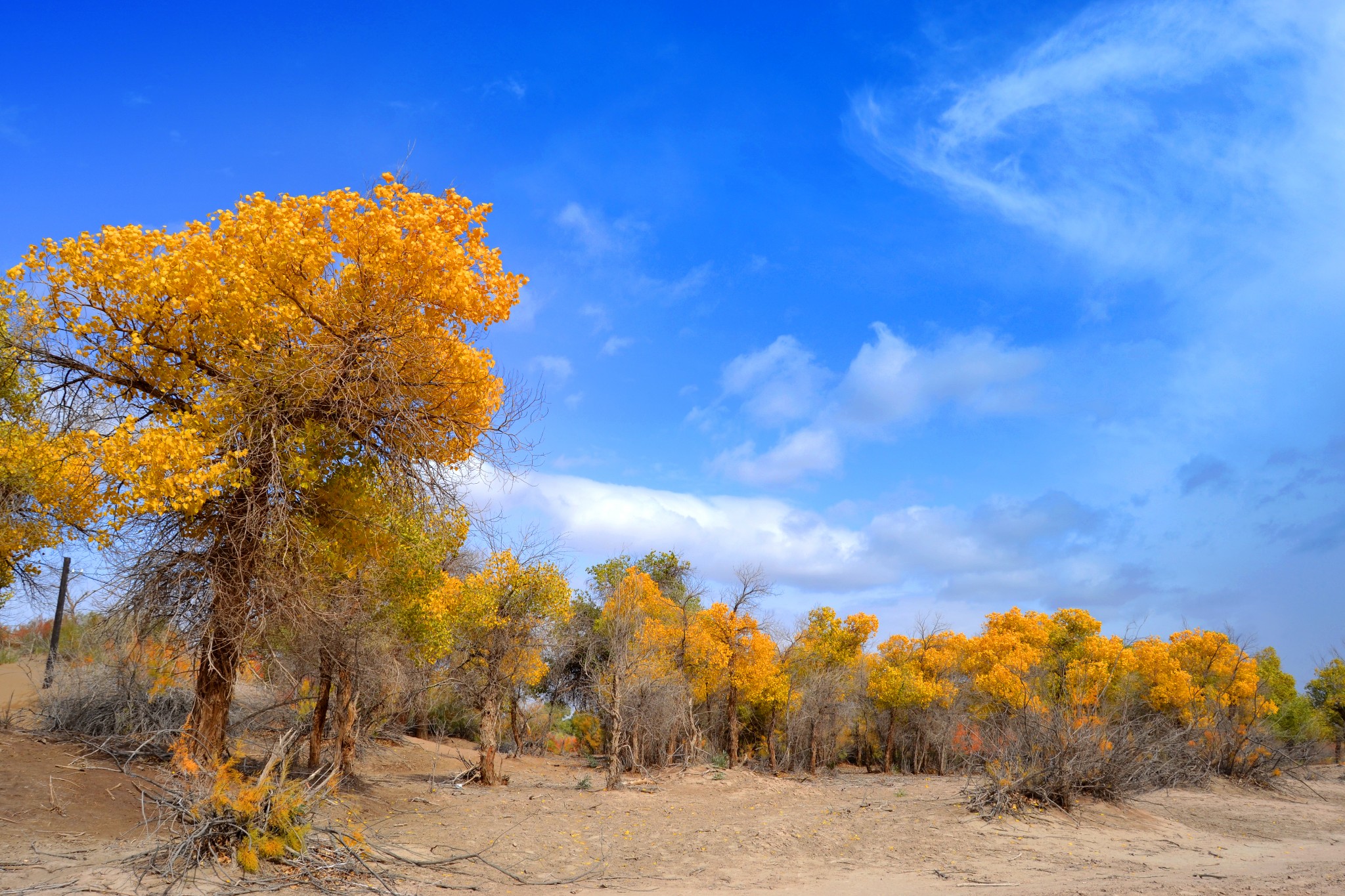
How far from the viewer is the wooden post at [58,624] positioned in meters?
18.9

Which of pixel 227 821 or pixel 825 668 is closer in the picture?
pixel 227 821

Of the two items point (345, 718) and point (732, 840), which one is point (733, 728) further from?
point (732, 840)

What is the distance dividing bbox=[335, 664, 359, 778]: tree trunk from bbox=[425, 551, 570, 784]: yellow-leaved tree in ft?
6.76

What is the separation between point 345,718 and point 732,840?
8.69m

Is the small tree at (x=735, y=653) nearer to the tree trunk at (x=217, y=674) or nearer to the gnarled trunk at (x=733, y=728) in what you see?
the gnarled trunk at (x=733, y=728)

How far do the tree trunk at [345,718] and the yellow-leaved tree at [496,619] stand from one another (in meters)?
2.06

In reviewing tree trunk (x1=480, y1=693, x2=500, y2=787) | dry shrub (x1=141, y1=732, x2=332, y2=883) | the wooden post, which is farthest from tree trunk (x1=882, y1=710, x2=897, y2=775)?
dry shrub (x1=141, y1=732, x2=332, y2=883)

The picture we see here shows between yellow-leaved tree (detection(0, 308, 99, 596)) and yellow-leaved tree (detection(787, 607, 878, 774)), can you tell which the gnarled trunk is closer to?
yellow-leaved tree (detection(787, 607, 878, 774))

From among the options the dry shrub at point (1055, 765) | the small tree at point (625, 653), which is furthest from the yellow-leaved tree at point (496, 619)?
the dry shrub at point (1055, 765)

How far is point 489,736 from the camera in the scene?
63.3ft

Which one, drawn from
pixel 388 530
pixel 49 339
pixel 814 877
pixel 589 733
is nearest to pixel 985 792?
pixel 814 877

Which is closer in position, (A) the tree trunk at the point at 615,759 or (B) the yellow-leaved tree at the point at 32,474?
(B) the yellow-leaved tree at the point at 32,474

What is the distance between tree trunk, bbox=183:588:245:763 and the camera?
33.5 feet

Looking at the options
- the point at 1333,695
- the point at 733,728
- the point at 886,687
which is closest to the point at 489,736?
the point at 733,728
